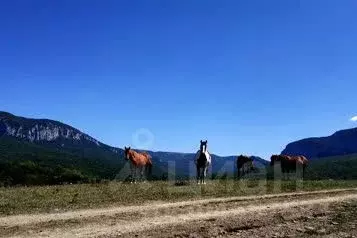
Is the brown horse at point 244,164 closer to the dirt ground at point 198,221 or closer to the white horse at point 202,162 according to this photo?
the white horse at point 202,162

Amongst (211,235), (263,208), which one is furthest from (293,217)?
(211,235)

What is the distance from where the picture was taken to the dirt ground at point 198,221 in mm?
16703

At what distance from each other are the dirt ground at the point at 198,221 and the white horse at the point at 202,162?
14.1m

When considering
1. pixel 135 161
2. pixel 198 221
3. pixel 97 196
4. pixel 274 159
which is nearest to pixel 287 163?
pixel 274 159

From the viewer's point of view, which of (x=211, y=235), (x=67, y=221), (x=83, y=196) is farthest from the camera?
(x=83, y=196)

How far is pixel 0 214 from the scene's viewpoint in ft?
66.5

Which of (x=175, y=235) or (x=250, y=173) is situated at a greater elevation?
(x=250, y=173)

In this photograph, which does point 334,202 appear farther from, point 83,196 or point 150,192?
point 83,196

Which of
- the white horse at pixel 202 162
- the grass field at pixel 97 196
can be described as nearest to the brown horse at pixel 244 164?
the white horse at pixel 202 162

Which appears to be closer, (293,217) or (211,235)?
(211,235)

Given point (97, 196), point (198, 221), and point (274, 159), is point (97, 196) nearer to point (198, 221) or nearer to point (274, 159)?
point (198, 221)

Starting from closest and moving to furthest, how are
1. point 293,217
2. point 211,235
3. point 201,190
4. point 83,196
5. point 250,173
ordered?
point 211,235, point 293,217, point 83,196, point 201,190, point 250,173

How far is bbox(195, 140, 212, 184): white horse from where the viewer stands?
133 feet

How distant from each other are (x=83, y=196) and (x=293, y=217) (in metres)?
10.3
